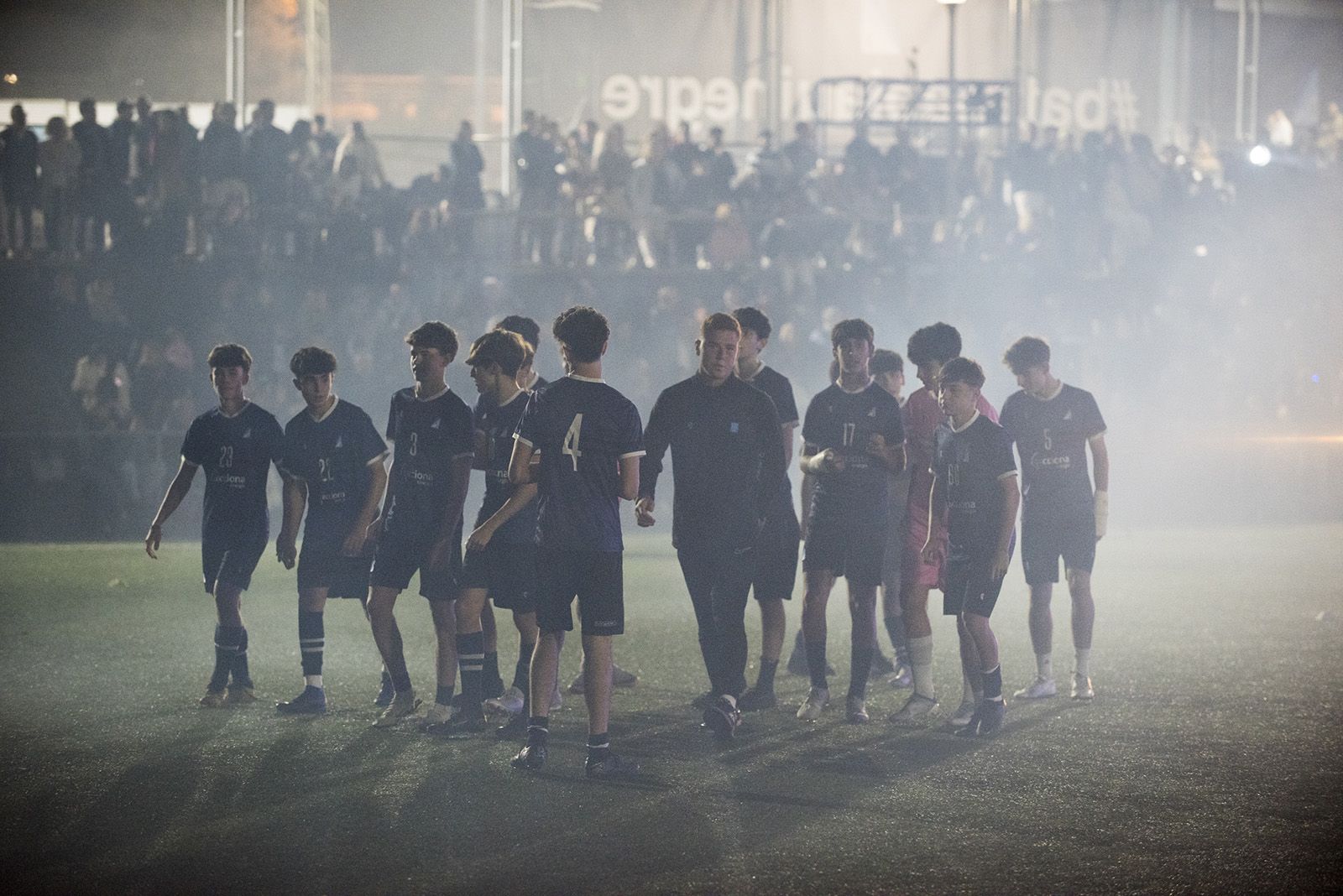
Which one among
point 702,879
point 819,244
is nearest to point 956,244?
point 819,244

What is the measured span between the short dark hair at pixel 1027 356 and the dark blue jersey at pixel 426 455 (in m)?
3.03

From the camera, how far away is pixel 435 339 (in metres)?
8.02

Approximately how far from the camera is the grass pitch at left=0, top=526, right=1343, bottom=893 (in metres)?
5.61

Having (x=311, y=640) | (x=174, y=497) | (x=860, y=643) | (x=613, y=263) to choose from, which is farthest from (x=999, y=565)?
(x=613, y=263)

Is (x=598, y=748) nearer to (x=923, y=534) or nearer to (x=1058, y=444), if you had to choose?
(x=923, y=534)

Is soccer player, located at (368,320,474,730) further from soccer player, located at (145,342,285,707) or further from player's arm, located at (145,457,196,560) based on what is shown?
player's arm, located at (145,457,196,560)

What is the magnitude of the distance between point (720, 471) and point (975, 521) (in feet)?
4.36

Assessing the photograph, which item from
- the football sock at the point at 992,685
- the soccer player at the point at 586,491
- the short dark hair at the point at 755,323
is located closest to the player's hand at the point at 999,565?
the football sock at the point at 992,685

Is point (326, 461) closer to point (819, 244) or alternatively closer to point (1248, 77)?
point (819, 244)

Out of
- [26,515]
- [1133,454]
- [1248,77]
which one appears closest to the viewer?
[26,515]

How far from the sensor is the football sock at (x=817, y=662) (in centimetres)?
852

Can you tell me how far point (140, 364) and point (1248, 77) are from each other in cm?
2229

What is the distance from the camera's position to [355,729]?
7.91 meters


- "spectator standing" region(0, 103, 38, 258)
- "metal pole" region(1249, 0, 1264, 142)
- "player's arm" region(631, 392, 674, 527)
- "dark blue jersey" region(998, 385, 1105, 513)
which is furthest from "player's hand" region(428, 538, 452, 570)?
"metal pole" region(1249, 0, 1264, 142)
